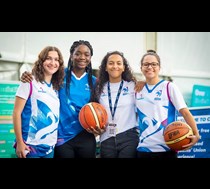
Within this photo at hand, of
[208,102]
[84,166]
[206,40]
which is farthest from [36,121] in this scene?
[208,102]

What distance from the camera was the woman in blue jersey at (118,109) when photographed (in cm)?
345

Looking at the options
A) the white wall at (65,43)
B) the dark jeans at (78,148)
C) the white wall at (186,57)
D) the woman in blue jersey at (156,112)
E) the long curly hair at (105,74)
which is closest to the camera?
the woman in blue jersey at (156,112)

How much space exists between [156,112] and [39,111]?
1.04 meters

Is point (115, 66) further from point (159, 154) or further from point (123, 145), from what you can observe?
point (159, 154)

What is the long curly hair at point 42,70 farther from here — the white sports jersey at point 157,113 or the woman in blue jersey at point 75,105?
the white sports jersey at point 157,113

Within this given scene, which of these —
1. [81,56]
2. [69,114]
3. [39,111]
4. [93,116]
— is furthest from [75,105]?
[81,56]

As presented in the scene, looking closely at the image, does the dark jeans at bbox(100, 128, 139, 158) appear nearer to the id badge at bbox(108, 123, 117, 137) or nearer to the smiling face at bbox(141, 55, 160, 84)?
the id badge at bbox(108, 123, 117, 137)

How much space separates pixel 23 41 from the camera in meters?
4.18

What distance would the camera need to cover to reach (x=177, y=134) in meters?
3.20

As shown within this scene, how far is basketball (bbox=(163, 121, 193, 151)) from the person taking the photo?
320 centimetres

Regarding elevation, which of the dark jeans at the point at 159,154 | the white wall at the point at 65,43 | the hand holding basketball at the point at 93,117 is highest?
the white wall at the point at 65,43

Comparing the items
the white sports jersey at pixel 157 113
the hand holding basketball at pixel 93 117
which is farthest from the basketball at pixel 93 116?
the white sports jersey at pixel 157 113

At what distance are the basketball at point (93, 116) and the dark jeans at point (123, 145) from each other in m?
0.19

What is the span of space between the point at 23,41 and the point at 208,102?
2.62 meters
